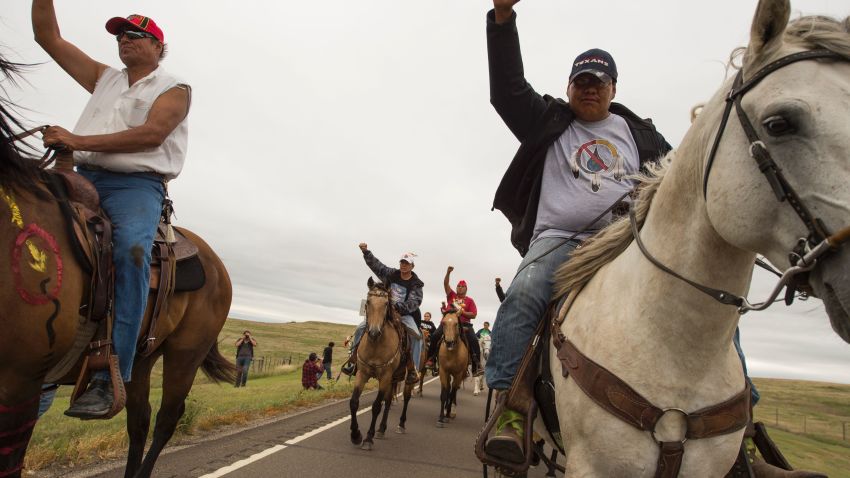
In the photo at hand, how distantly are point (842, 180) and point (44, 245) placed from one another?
3.17 m

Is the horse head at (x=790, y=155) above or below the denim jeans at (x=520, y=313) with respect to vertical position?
above

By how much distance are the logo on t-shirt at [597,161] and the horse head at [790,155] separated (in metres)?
1.39

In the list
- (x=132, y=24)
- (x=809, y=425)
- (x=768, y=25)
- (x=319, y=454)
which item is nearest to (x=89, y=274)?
(x=132, y=24)

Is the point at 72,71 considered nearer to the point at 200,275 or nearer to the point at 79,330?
the point at 200,275

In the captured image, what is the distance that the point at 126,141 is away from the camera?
9.73ft

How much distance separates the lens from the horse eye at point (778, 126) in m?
1.47

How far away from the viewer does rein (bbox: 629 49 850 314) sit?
52.6 inches

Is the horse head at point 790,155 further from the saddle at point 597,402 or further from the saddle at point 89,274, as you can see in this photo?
the saddle at point 89,274

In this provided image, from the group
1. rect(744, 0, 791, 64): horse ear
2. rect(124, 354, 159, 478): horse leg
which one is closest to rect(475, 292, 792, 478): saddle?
rect(744, 0, 791, 64): horse ear

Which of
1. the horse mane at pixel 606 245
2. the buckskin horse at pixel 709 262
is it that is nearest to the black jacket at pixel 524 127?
the horse mane at pixel 606 245

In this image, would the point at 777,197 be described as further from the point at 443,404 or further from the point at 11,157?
the point at 443,404

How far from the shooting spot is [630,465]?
1979mm

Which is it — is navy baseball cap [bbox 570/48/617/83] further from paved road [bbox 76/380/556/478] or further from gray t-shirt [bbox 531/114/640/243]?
paved road [bbox 76/380/556/478]

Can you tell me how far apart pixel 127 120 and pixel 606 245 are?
315 cm
